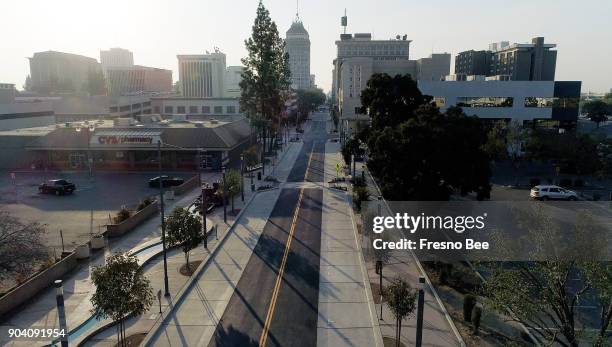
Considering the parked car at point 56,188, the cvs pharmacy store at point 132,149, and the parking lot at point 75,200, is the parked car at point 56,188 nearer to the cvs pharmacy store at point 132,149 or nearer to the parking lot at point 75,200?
the parking lot at point 75,200

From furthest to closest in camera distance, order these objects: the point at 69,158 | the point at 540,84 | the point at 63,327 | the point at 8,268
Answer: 1. the point at 540,84
2. the point at 69,158
3. the point at 8,268
4. the point at 63,327

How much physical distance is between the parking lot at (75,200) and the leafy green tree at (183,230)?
1020 cm

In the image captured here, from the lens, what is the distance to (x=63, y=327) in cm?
1497

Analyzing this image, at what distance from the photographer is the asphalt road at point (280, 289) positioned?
21156 millimetres

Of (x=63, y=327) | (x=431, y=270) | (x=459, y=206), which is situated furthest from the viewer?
(x=459, y=206)

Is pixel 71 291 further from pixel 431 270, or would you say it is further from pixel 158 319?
pixel 431 270

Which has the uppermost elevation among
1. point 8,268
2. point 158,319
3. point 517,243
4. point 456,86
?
point 456,86

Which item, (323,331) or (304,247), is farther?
(304,247)

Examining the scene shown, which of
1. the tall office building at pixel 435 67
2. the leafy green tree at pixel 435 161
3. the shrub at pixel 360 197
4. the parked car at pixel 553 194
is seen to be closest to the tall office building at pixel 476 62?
the tall office building at pixel 435 67

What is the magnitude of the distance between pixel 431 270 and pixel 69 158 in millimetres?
58441

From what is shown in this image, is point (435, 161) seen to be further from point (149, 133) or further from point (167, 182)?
point (149, 133)

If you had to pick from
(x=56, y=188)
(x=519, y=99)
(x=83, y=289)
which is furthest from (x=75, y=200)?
(x=519, y=99)

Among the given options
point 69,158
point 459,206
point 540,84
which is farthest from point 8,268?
point 540,84

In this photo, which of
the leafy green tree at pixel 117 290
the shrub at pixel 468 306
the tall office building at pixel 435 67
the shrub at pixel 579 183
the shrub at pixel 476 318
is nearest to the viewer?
the leafy green tree at pixel 117 290
